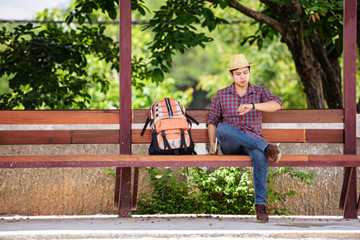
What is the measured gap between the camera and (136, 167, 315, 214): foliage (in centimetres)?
558

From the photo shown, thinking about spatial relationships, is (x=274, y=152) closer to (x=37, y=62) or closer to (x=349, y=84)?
(x=349, y=84)

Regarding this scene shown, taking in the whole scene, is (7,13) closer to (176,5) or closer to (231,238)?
(176,5)

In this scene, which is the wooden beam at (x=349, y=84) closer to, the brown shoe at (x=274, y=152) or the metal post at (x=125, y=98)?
the brown shoe at (x=274, y=152)

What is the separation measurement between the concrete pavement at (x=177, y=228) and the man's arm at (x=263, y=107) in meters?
0.92

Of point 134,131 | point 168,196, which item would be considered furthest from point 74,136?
point 168,196

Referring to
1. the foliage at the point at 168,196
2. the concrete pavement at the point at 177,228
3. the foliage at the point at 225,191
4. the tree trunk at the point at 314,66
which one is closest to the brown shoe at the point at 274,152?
the concrete pavement at the point at 177,228

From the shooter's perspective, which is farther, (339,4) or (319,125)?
(339,4)

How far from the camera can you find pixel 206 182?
559 centimetres

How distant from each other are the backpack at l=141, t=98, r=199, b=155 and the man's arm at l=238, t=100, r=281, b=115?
1.74 feet

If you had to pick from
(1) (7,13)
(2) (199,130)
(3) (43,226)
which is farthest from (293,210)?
(1) (7,13)

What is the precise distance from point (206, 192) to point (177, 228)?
1.26 m

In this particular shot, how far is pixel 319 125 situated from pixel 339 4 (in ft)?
5.23

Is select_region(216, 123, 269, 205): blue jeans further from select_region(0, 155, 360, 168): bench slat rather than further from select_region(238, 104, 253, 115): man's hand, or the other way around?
select_region(238, 104, 253, 115): man's hand

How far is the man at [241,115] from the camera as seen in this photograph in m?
4.65
